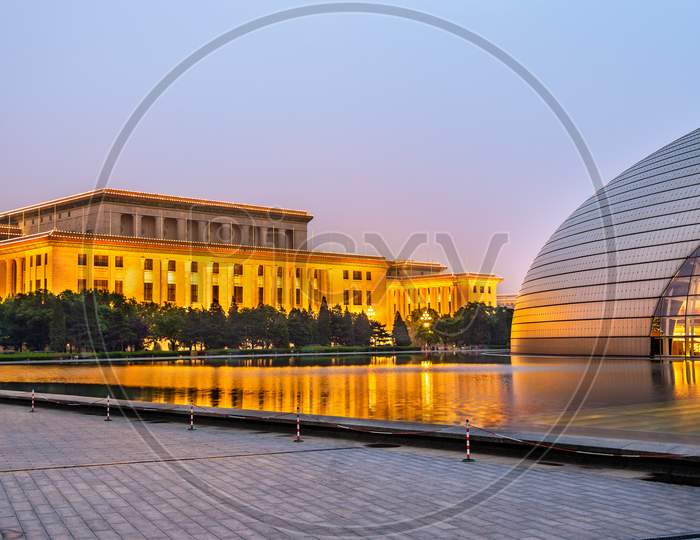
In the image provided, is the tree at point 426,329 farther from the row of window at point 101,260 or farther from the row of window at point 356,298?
the row of window at point 101,260

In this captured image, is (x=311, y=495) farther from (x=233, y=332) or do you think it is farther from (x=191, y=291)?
(x=191, y=291)

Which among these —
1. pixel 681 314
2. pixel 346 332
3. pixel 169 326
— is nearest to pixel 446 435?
pixel 681 314

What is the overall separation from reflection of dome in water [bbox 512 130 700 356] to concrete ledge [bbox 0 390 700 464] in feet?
144

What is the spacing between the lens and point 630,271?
59.9m

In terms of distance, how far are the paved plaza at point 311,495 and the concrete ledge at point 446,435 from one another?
1.55 feet

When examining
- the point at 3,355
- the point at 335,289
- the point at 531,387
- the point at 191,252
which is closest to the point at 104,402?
the point at 531,387

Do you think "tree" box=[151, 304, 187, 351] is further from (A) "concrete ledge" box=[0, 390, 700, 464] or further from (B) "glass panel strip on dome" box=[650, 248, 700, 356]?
(A) "concrete ledge" box=[0, 390, 700, 464]

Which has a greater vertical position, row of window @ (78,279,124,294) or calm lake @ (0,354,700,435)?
row of window @ (78,279,124,294)

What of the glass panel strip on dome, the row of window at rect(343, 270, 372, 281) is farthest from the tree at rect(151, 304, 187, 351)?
the row of window at rect(343, 270, 372, 281)

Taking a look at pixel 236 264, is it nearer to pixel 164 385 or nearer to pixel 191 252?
pixel 191 252

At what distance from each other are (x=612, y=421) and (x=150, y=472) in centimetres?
1122

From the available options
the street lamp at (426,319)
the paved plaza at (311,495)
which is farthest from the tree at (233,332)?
the paved plaza at (311,495)

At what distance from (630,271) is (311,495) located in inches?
2076

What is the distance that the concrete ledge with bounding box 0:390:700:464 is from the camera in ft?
45.1
